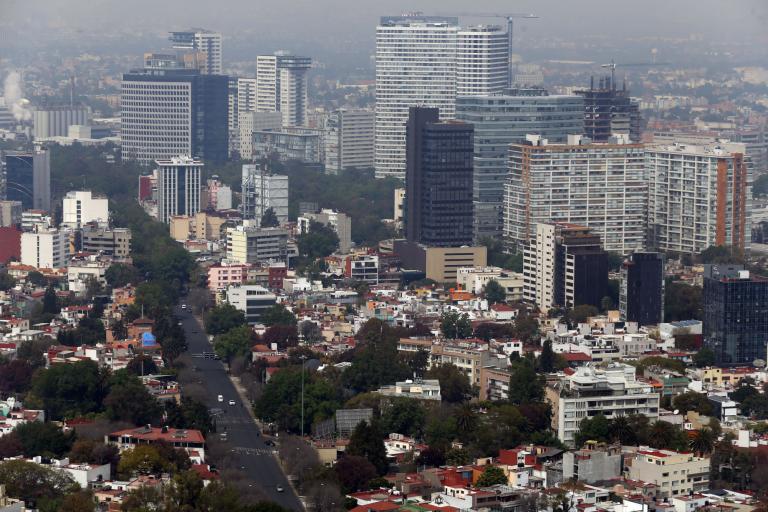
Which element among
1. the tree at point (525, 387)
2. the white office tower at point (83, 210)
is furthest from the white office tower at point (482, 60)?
the tree at point (525, 387)

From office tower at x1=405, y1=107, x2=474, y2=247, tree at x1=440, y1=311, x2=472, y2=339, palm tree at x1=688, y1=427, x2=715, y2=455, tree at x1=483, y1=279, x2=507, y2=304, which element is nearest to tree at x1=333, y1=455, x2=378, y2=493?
palm tree at x1=688, y1=427, x2=715, y2=455

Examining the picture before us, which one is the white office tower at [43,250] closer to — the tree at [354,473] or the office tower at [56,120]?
the tree at [354,473]

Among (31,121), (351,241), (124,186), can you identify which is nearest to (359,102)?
(31,121)

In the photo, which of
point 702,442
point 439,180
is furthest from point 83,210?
point 702,442

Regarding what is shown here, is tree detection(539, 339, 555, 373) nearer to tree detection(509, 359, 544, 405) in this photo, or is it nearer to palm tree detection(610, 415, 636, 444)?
tree detection(509, 359, 544, 405)

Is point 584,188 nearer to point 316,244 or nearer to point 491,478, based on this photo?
point 316,244
